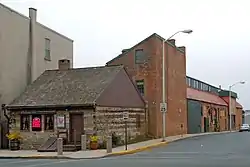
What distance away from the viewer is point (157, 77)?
43.8m

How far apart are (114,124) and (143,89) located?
389 inches

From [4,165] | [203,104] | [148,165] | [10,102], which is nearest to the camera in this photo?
[148,165]

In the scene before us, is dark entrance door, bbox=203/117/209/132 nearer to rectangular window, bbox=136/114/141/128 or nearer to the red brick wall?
the red brick wall

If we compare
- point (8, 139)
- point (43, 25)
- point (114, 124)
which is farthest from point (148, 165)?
point (43, 25)

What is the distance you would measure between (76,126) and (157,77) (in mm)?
12588

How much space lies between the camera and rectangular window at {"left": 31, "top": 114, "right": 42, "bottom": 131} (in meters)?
34.3

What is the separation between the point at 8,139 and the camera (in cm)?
3603

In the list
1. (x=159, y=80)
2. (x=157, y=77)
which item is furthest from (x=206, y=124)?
(x=157, y=77)

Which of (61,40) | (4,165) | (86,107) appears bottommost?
(4,165)

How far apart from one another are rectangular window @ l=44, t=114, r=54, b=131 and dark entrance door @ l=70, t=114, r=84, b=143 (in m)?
1.49

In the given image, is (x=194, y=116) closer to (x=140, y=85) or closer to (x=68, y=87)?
(x=140, y=85)

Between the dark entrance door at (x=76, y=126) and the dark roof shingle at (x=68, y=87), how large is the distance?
99 cm

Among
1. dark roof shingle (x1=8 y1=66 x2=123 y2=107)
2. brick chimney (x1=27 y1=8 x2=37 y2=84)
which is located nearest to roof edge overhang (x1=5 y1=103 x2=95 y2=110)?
dark roof shingle (x1=8 y1=66 x2=123 y2=107)

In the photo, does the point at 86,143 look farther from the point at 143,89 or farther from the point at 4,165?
the point at 143,89
